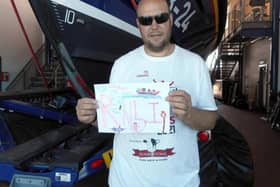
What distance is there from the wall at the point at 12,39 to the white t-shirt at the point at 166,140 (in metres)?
6.61

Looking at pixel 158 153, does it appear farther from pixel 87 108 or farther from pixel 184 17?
pixel 184 17

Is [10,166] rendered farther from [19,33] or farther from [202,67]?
[19,33]

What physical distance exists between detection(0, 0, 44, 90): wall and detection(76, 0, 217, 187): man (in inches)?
259

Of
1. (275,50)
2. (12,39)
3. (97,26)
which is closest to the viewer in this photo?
(97,26)

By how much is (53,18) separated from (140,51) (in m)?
1.15

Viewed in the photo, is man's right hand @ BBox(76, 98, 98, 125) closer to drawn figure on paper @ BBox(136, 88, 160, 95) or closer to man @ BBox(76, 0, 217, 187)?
man @ BBox(76, 0, 217, 187)

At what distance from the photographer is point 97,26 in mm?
2322

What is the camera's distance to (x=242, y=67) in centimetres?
1317

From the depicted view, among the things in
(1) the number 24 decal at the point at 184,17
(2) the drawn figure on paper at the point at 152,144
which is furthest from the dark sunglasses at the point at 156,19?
(1) the number 24 decal at the point at 184,17

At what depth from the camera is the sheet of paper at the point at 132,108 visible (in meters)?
1.08

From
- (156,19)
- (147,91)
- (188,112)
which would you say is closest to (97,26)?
(156,19)

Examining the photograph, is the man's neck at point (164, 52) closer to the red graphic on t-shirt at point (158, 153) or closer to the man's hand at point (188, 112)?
the man's hand at point (188, 112)

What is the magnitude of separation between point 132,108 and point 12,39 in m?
6.92

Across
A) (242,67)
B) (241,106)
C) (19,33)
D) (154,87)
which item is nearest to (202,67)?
(154,87)
